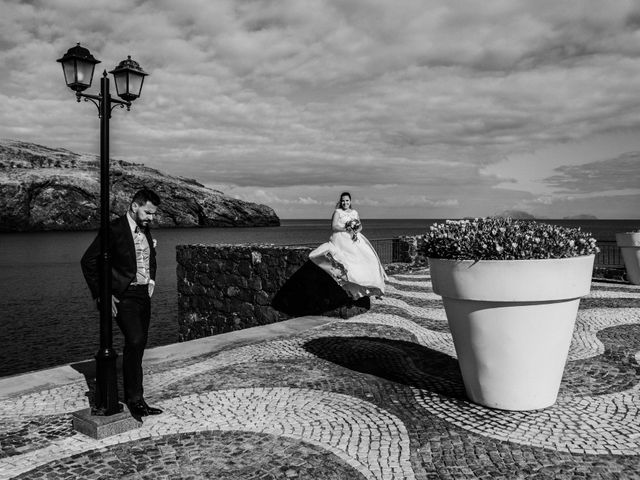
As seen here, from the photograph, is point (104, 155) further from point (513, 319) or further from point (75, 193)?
point (75, 193)

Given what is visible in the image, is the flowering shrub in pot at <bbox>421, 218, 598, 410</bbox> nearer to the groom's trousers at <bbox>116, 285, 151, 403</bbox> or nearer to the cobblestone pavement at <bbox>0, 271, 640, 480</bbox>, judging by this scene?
the cobblestone pavement at <bbox>0, 271, 640, 480</bbox>

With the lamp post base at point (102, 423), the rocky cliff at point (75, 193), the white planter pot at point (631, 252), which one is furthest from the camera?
the rocky cliff at point (75, 193)

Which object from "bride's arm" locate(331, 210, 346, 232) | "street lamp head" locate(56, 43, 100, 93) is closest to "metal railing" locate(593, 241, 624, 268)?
"bride's arm" locate(331, 210, 346, 232)

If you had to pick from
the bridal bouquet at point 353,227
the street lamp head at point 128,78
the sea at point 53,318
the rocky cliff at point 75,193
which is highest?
the rocky cliff at point 75,193

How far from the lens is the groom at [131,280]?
4.48m

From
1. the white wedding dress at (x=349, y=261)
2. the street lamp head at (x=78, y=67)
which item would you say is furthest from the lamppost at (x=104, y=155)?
the white wedding dress at (x=349, y=261)

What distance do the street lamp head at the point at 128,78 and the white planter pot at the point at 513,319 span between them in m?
3.54

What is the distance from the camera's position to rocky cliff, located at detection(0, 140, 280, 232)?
108 metres

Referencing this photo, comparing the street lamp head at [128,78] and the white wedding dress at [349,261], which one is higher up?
the street lamp head at [128,78]

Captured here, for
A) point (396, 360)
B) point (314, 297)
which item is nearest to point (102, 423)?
point (396, 360)

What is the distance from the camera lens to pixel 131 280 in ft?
14.7

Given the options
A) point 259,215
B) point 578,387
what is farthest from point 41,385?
point 259,215

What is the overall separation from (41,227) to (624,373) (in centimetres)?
12334

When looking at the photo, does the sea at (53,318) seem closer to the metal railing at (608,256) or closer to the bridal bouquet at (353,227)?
the bridal bouquet at (353,227)
